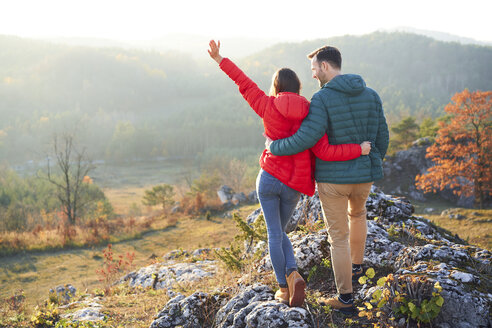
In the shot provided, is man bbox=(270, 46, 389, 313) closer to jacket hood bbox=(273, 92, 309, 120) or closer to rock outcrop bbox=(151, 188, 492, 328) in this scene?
jacket hood bbox=(273, 92, 309, 120)

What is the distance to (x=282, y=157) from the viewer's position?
2359 mm

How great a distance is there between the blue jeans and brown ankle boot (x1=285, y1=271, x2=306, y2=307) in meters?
0.08

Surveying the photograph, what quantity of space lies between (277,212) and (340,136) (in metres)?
0.78

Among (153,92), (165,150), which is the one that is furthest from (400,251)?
(153,92)

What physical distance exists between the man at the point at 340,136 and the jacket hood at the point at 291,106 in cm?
6

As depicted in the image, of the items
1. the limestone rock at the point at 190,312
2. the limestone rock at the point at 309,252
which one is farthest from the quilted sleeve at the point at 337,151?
the limestone rock at the point at 190,312

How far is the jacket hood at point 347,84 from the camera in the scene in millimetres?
2250

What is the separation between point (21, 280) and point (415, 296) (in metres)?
9.75

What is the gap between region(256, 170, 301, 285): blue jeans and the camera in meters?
2.40

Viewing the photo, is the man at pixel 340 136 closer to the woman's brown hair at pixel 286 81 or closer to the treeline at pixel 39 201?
the woman's brown hair at pixel 286 81

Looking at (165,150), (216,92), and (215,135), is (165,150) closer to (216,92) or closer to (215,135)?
(215,135)

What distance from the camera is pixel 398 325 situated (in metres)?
2.32

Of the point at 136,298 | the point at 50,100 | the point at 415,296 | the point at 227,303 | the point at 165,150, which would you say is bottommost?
the point at 165,150

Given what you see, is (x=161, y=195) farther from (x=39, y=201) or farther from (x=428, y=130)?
(x=428, y=130)
